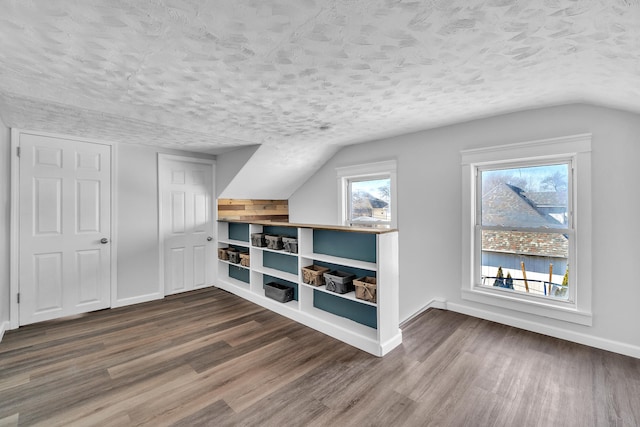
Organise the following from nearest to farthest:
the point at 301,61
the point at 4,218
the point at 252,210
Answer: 1. the point at 301,61
2. the point at 4,218
3. the point at 252,210

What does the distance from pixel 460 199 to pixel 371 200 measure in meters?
1.33

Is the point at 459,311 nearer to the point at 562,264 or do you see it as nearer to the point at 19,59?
the point at 562,264

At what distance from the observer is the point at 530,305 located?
2.99 metres

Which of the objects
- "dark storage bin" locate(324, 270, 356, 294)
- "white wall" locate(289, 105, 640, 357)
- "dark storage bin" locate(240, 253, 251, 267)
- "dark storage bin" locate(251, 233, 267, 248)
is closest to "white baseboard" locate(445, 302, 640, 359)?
"white wall" locate(289, 105, 640, 357)

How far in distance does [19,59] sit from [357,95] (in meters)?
2.18

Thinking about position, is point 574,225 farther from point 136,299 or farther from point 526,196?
point 136,299

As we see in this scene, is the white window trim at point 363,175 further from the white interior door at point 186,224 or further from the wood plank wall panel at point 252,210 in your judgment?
the white interior door at point 186,224

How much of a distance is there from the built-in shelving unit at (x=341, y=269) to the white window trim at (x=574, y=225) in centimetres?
119

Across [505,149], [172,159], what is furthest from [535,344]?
[172,159]

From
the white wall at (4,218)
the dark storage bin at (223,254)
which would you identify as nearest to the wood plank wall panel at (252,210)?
the dark storage bin at (223,254)

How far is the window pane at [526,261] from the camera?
9.63 ft

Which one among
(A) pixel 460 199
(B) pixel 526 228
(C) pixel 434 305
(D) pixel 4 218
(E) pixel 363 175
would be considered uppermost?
(E) pixel 363 175

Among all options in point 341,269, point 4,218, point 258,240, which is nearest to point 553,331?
point 341,269

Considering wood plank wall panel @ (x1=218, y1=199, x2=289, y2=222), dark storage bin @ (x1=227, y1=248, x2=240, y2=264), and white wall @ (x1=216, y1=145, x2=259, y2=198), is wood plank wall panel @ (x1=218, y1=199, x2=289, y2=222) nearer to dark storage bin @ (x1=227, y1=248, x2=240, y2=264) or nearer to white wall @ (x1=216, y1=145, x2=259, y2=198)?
white wall @ (x1=216, y1=145, x2=259, y2=198)
